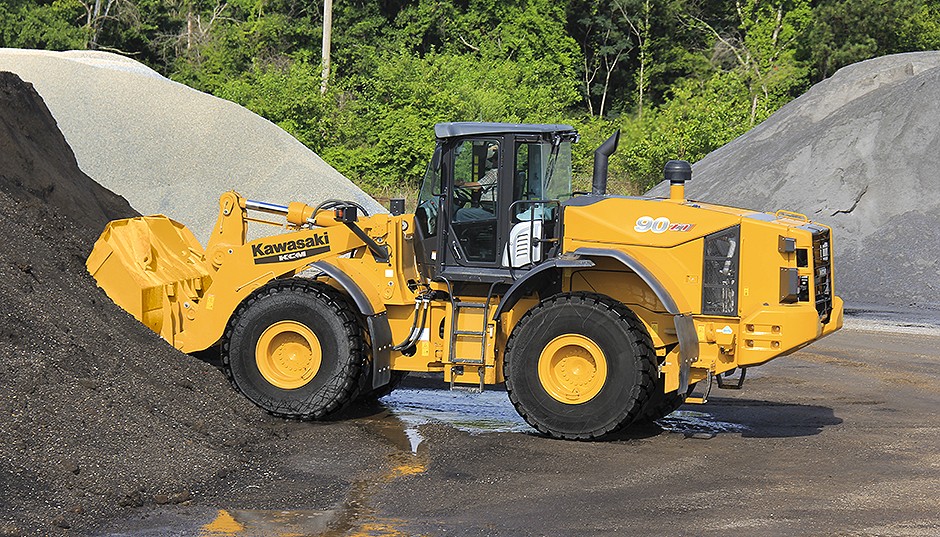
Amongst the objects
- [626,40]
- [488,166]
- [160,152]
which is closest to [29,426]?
[488,166]

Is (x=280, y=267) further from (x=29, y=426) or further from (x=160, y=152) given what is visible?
(x=160, y=152)

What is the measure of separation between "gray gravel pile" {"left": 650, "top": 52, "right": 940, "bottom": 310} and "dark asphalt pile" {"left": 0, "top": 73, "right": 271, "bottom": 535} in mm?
12748

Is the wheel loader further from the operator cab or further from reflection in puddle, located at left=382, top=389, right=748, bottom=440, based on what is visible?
reflection in puddle, located at left=382, top=389, right=748, bottom=440

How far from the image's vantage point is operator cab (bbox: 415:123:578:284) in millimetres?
9344

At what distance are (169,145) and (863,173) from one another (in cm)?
1269

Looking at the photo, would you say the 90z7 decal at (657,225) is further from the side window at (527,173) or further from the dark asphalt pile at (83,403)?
the dark asphalt pile at (83,403)

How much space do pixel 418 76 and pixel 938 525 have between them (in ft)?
96.3

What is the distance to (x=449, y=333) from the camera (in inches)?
375

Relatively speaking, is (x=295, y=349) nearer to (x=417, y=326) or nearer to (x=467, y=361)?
(x=417, y=326)

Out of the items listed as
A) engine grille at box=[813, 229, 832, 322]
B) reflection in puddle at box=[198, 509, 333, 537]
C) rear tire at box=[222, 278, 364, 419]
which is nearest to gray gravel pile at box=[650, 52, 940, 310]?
engine grille at box=[813, 229, 832, 322]

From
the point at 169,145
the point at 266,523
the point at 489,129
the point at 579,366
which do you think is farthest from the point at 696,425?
the point at 169,145

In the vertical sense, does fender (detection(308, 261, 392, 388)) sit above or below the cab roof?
below

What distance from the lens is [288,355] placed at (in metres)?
9.58

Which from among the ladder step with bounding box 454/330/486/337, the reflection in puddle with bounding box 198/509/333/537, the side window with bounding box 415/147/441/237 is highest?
the side window with bounding box 415/147/441/237
